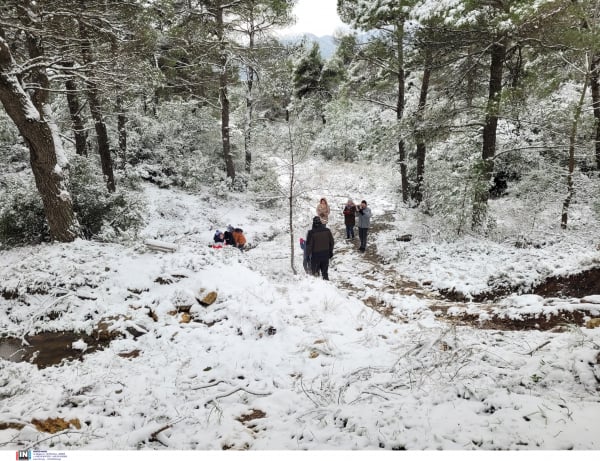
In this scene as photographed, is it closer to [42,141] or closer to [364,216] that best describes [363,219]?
[364,216]

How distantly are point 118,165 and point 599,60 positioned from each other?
757 inches

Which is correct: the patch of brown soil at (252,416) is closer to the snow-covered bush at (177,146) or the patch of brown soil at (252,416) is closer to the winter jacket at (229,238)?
the winter jacket at (229,238)

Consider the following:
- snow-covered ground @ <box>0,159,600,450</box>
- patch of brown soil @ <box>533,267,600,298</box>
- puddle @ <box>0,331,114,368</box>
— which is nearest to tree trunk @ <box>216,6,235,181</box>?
snow-covered ground @ <box>0,159,600,450</box>

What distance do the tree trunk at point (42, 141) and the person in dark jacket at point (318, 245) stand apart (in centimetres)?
561

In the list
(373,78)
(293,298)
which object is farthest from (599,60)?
(293,298)

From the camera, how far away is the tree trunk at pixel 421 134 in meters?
10.2

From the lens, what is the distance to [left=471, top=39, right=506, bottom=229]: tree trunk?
851cm

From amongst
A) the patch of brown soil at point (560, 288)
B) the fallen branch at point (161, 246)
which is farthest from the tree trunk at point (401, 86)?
the fallen branch at point (161, 246)

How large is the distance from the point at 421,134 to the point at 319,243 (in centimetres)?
532

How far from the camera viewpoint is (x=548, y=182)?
10.2 m

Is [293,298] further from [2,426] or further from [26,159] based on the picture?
[26,159]

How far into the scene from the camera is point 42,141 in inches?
277

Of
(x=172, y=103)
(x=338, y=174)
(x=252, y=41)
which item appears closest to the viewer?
(x=252, y=41)

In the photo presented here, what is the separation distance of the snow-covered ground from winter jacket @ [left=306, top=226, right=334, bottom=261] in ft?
3.01
